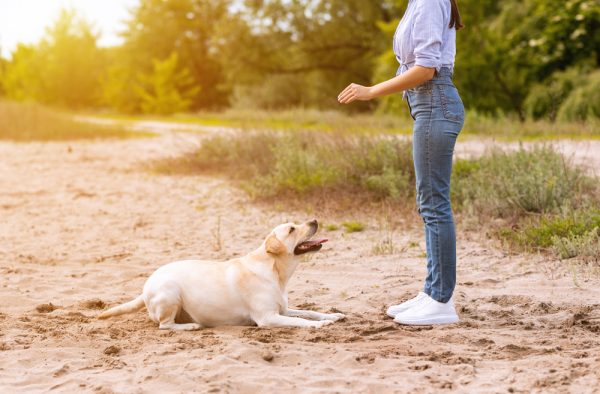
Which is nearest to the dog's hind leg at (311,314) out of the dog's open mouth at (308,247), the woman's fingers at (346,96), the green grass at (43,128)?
the dog's open mouth at (308,247)

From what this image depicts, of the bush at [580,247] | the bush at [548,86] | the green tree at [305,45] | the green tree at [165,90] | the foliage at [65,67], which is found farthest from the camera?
the foliage at [65,67]

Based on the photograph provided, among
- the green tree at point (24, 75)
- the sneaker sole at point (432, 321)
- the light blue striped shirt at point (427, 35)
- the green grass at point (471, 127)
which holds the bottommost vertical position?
the sneaker sole at point (432, 321)

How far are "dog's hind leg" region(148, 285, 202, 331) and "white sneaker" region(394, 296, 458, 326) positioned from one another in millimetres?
1514

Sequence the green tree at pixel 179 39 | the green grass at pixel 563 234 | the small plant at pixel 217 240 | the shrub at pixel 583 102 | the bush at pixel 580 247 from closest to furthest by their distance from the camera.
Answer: the bush at pixel 580 247 → the green grass at pixel 563 234 → the small plant at pixel 217 240 → the shrub at pixel 583 102 → the green tree at pixel 179 39

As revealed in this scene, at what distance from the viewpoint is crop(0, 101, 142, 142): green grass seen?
23578 millimetres

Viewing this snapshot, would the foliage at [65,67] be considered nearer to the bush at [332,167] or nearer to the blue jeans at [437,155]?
the bush at [332,167]

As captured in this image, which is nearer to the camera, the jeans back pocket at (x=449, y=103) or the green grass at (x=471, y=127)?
the jeans back pocket at (x=449, y=103)

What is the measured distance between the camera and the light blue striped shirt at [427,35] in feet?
15.7

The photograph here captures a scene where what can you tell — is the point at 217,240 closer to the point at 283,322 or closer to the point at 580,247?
the point at 283,322

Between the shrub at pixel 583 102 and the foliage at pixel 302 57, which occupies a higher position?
the foliage at pixel 302 57

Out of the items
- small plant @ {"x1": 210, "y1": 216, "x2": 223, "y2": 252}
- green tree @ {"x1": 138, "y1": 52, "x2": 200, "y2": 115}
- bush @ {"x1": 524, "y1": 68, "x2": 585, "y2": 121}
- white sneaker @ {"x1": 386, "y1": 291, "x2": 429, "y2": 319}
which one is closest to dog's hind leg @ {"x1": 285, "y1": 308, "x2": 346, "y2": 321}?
white sneaker @ {"x1": 386, "y1": 291, "x2": 429, "y2": 319}

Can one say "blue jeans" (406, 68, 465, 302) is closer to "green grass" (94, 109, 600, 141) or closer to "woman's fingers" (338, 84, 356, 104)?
"woman's fingers" (338, 84, 356, 104)

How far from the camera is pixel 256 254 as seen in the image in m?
5.59

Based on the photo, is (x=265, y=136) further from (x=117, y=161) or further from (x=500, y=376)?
(x=500, y=376)
